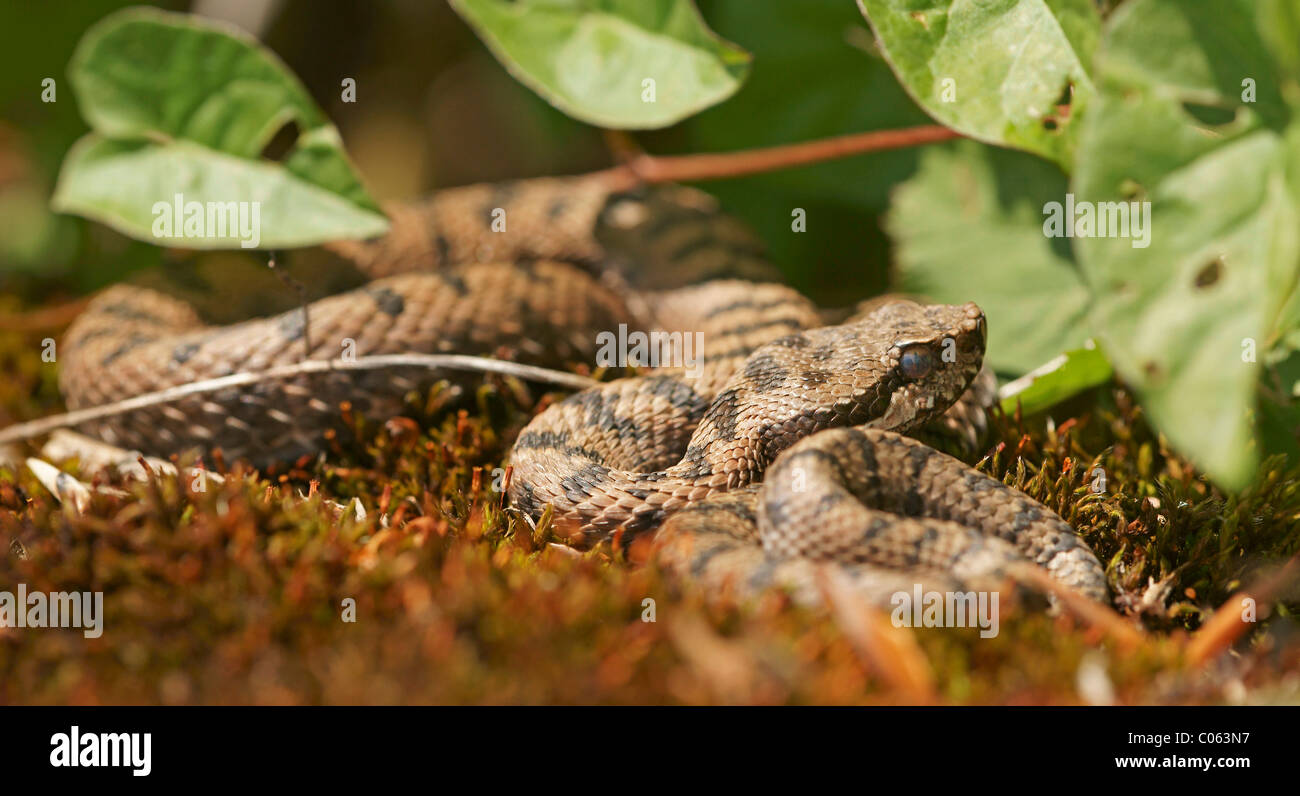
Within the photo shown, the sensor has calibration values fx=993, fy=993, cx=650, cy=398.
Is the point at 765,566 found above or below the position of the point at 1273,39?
below

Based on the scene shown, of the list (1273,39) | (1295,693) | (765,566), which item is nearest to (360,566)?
(765,566)

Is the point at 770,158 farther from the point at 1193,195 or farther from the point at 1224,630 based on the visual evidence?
the point at 1224,630

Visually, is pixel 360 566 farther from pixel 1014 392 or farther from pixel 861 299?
pixel 861 299

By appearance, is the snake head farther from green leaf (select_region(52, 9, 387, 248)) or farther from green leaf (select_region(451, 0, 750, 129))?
green leaf (select_region(52, 9, 387, 248))

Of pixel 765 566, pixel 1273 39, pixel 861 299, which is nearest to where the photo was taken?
pixel 1273 39

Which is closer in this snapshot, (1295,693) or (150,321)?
(1295,693)

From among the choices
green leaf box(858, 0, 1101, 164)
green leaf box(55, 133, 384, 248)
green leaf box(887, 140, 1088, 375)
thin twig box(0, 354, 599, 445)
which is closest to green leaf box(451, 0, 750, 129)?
green leaf box(858, 0, 1101, 164)

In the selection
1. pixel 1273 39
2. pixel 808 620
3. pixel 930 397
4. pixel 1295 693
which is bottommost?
pixel 1295 693

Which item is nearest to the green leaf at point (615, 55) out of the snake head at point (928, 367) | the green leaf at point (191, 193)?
the green leaf at point (191, 193)
